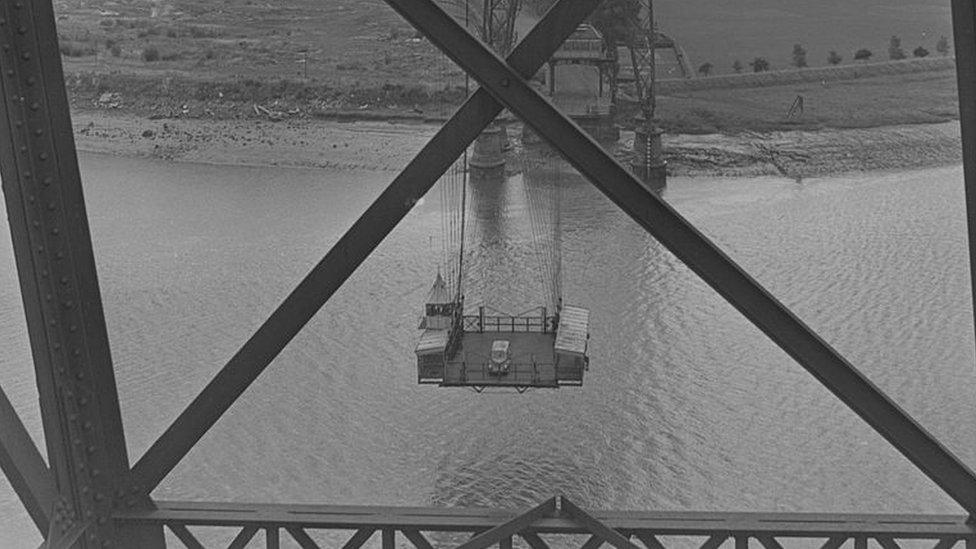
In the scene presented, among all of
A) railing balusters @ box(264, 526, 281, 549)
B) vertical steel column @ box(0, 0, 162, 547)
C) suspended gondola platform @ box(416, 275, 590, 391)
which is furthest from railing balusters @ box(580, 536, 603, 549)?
suspended gondola platform @ box(416, 275, 590, 391)

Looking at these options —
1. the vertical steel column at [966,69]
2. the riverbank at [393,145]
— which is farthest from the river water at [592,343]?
the vertical steel column at [966,69]

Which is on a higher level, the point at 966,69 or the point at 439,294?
the point at 966,69

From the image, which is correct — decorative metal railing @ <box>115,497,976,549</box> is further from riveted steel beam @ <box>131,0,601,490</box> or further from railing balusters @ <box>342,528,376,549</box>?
riveted steel beam @ <box>131,0,601,490</box>

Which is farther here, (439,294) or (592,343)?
(592,343)

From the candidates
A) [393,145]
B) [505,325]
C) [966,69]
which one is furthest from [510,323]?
[966,69]

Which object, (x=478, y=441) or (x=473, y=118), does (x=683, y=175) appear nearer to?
(x=478, y=441)

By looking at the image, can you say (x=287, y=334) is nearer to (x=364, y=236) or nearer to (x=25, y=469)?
(x=364, y=236)
